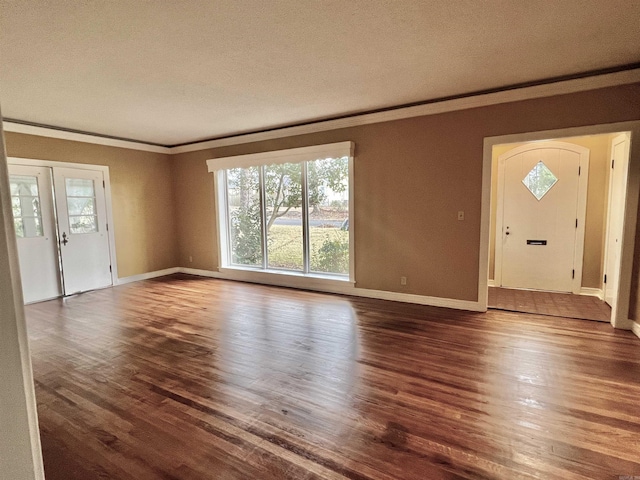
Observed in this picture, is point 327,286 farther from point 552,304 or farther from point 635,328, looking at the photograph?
point 635,328

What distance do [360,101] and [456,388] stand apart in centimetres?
332

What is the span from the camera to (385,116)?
450 cm

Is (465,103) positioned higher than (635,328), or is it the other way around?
(465,103)

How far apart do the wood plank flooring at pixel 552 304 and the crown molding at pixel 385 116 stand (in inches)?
99.6

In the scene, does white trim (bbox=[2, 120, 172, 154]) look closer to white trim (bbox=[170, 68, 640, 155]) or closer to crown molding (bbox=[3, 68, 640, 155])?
crown molding (bbox=[3, 68, 640, 155])

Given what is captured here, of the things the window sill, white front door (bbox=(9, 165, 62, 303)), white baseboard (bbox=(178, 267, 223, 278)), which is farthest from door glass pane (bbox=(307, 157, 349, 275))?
white front door (bbox=(9, 165, 62, 303))

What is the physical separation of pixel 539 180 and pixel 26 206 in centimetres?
762

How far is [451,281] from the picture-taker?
4293 mm

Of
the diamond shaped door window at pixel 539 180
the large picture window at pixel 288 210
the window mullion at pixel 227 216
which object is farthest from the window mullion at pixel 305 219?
the diamond shaped door window at pixel 539 180

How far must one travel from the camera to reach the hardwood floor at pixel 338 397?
1781mm

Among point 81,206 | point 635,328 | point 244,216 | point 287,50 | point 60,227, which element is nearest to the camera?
point 287,50

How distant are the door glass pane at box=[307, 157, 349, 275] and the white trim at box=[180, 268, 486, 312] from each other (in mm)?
243

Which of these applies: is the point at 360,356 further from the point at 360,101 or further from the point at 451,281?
the point at 360,101

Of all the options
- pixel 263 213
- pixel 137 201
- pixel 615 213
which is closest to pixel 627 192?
pixel 615 213
